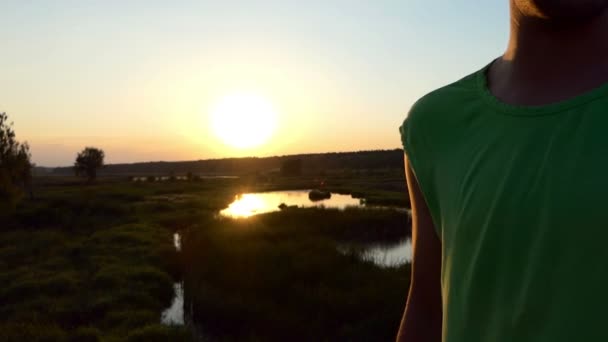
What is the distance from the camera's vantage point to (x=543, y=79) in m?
0.96

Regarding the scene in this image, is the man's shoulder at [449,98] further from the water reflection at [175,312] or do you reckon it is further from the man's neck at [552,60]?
the water reflection at [175,312]

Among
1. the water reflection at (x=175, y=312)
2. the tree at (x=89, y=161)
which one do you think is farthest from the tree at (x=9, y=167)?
the tree at (x=89, y=161)

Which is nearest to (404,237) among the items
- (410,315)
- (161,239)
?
(161,239)

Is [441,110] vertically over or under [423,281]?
over

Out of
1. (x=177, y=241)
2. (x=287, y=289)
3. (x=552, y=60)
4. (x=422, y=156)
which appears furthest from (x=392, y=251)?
(x=552, y=60)

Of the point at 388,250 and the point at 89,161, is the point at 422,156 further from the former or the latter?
the point at 89,161

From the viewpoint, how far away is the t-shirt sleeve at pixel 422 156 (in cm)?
111

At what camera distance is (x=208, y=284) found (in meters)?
15.4

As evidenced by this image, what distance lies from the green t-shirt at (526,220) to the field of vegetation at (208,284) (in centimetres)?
1066

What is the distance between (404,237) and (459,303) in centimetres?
2672

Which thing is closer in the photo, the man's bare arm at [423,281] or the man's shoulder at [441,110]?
the man's shoulder at [441,110]

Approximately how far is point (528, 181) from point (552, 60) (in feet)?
0.96

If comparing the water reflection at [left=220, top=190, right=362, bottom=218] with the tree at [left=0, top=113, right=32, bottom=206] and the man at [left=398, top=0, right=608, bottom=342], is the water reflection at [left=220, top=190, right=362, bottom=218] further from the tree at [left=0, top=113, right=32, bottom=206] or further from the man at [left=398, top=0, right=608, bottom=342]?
the man at [left=398, top=0, right=608, bottom=342]

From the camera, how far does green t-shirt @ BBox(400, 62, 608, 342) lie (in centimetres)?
75
